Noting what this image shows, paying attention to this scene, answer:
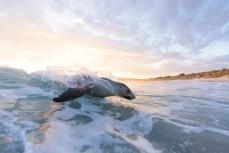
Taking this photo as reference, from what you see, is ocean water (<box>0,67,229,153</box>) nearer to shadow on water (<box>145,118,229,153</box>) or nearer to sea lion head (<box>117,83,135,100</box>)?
shadow on water (<box>145,118,229,153</box>)

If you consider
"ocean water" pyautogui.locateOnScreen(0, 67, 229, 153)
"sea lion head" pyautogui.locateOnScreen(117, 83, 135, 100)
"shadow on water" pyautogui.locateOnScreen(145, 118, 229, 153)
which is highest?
"sea lion head" pyautogui.locateOnScreen(117, 83, 135, 100)

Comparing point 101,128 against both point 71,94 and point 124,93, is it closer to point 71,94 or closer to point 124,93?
point 71,94

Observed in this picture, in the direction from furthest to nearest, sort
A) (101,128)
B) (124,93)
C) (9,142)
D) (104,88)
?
(124,93), (104,88), (101,128), (9,142)

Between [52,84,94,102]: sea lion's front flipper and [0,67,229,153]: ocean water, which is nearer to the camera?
[0,67,229,153]: ocean water

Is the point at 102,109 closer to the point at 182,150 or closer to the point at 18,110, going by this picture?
the point at 18,110

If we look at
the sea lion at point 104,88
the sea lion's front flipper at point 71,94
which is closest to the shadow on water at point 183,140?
the sea lion's front flipper at point 71,94

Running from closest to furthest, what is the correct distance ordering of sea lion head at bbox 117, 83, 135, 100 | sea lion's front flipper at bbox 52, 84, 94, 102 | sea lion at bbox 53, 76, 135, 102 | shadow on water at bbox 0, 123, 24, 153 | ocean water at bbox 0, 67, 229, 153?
shadow on water at bbox 0, 123, 24, 153 → ocean water at bbox 0, 67, 229, 153 → sea lion's front flipper at bbox 52, 84, 94, 102 → sea lion at bbox 53, 76, 135, 102 → sea lion head at bbox 117, 83, 135, 100

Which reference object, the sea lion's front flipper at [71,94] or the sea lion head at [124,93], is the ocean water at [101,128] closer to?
the sea lion's front flipper at [71,94]

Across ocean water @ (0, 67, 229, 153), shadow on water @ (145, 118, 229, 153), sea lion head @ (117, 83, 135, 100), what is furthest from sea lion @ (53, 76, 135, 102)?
shadow on water @ (145, 118, 229, 153)

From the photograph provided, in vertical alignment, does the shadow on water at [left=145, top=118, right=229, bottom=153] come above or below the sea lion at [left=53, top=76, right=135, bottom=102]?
below

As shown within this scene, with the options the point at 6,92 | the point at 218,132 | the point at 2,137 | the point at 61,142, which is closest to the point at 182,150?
the point at 218,132

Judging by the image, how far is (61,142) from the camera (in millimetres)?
3689

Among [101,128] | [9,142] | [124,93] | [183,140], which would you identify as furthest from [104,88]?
[9,142]

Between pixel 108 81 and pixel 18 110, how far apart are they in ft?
12.2
